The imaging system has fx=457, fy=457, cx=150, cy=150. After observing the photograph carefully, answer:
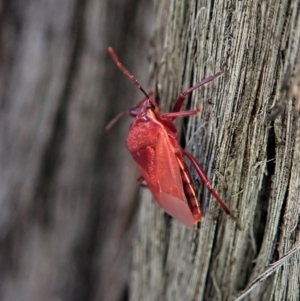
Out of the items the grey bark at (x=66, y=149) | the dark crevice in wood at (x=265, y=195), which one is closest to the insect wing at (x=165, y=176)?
the dark crevice in wood at (x=265, y=195)

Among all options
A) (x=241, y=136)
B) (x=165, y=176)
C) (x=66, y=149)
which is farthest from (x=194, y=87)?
(x=66, y=149)

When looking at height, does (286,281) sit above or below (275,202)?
below

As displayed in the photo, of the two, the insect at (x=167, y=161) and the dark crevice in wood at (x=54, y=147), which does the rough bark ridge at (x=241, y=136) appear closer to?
the insect at (x=167, y=161)

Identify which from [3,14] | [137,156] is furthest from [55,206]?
[3,14]

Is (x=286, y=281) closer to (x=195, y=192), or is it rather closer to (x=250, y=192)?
(x=250, y=192)

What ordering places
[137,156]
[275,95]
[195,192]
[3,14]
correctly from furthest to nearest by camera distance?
1. [3,14]
2. [137,156]
3. [195,192]
4. [275,95]

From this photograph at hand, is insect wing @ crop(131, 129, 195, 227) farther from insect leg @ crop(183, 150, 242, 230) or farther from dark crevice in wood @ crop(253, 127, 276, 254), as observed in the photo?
dark crevice in wood @ crop(253, 127, 276, 254)

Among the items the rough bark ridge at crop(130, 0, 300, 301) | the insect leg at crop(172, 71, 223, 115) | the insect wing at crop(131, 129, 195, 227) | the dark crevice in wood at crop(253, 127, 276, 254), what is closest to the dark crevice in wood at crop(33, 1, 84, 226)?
the rough bark ridge at crop(130, 0, 300, 301)
